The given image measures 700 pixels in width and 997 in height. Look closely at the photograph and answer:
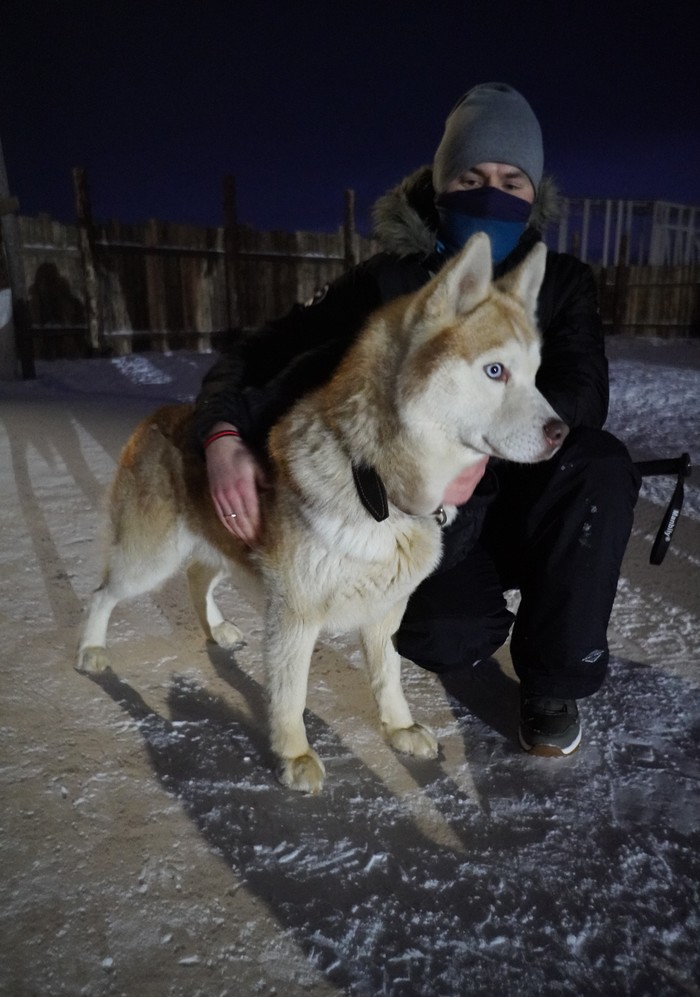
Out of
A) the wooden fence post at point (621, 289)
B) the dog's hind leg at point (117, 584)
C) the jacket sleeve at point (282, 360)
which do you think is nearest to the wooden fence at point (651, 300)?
the wooden fence post at point (621, 289)

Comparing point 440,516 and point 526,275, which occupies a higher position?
point 526,275

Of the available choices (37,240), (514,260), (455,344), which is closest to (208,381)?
(455,344)

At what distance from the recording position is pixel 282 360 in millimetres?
2277

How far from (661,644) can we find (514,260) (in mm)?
1558

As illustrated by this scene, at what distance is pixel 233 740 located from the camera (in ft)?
6.26

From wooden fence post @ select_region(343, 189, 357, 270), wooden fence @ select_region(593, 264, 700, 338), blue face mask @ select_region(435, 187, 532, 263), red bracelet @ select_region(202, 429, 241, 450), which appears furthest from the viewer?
wooden fence @ select_region(593, 264, 700, 338)

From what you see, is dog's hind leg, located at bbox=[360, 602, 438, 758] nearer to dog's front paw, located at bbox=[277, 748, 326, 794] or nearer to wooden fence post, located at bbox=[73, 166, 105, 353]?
dog's front paw, located at bbox=[277, 748, 326, 794]

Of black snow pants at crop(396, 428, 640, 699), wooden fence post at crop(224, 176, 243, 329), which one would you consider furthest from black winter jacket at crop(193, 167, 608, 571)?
wooden fence post at crop(224, 176, 243, 329)

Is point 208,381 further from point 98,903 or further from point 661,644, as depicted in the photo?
point 661,644

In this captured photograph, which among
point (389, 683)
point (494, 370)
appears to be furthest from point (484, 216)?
point (389, 683)

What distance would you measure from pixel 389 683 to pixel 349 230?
36.9 feet

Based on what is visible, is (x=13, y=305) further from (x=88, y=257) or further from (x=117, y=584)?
(x=117, y=584)

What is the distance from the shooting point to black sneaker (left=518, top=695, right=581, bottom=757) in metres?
1.84

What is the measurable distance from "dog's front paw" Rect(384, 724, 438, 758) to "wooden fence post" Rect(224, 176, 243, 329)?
979 centimetres
